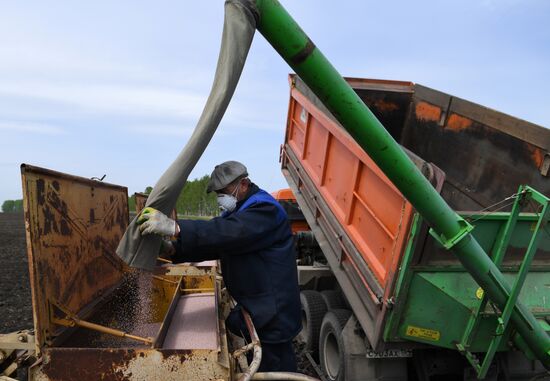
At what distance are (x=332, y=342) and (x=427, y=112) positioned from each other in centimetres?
311

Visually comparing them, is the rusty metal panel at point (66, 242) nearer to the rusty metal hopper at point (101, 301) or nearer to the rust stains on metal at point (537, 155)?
the rusty metal hopper at point (101, 301)

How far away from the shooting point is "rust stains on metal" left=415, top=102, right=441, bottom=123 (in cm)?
557

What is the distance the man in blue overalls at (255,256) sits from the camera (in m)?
2.29

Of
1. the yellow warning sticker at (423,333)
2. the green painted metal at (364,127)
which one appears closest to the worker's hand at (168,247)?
the green painted metal at (364,127)

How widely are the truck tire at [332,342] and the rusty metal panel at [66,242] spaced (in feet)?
6.00

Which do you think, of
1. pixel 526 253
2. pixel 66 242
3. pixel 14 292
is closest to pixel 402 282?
pixel 526 253

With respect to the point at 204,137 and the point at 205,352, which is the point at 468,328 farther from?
the point at 204,137

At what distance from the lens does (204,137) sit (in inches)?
66.2

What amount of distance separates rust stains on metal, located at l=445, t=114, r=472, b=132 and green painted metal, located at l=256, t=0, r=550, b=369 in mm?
3234

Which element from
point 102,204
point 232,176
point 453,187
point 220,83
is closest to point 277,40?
point 220,83

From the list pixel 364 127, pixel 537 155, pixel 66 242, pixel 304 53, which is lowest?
pixel 66 242

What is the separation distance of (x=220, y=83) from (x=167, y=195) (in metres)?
0.48

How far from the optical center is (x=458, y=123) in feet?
17.1

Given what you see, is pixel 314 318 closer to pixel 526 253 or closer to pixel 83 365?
pixel 526 253
